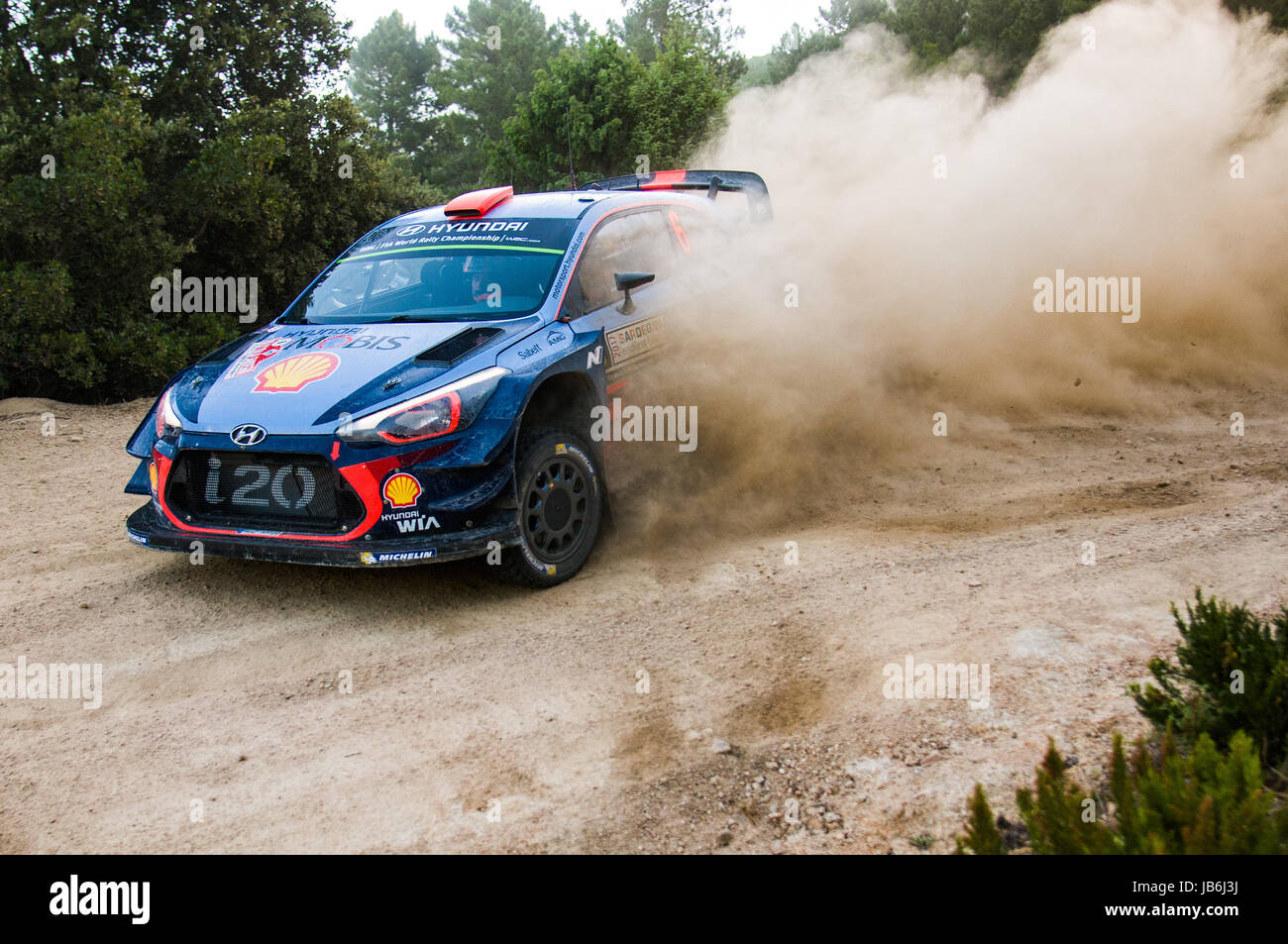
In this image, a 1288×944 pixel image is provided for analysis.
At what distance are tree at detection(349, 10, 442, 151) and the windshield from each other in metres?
47.1

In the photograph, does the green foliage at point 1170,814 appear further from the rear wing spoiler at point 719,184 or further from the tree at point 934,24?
the tree at point 934,24

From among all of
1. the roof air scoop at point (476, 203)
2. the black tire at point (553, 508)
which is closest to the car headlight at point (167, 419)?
the black tire at point (553, 508)

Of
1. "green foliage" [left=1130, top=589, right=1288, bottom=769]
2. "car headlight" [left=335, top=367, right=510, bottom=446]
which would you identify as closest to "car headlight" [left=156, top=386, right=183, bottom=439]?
"car headlight" [left=335, top=367, right=510, bottom=446]

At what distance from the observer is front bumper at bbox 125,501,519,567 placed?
4684 millimetres

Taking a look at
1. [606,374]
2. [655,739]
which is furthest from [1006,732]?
[606,374]

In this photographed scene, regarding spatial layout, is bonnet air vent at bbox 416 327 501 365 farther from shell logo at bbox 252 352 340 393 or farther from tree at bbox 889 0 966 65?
tree at bbox 889 0 966 65

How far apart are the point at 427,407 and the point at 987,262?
21.3 ft

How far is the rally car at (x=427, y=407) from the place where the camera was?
4.73 metres

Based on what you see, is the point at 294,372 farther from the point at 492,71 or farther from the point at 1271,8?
the point at 492,71

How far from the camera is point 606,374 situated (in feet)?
18.8

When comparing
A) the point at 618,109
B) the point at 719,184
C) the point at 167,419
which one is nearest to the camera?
the point at 167,419

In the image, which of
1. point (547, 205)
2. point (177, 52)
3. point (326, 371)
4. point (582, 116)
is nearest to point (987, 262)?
point (547, 205)

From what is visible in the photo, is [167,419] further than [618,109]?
No

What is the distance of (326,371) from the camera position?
504 cm
